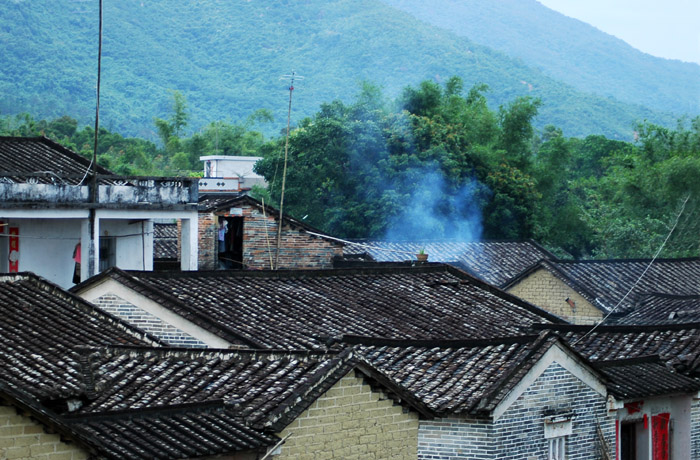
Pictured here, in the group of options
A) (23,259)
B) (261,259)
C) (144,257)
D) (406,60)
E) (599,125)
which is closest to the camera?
(23,259)

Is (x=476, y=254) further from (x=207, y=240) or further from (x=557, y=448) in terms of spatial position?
(x=557, y=448)

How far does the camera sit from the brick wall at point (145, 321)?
18.1 metres

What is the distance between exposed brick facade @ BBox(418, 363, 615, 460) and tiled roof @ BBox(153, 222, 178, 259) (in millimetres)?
18136

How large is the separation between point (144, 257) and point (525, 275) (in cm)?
1194

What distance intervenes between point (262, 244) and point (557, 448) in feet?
55.2

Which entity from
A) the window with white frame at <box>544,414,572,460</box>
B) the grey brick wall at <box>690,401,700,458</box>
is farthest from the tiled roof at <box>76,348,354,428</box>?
the grey brick wall at <box>690,401,700,458</box>

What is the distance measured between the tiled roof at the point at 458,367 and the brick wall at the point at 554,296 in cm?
1727

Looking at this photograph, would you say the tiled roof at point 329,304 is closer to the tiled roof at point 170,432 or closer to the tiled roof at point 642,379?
the tiled roof at point 642,379

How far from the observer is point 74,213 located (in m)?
26.8

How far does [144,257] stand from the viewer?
95.9 ft

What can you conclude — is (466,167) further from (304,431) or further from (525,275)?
(304,431)

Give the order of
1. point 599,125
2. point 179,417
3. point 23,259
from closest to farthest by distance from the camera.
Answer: point 179,417
point 23,259
point 599,125

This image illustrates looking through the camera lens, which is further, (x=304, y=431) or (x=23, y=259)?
(x=23, y=259)

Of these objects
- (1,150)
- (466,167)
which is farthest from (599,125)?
(1,150)
